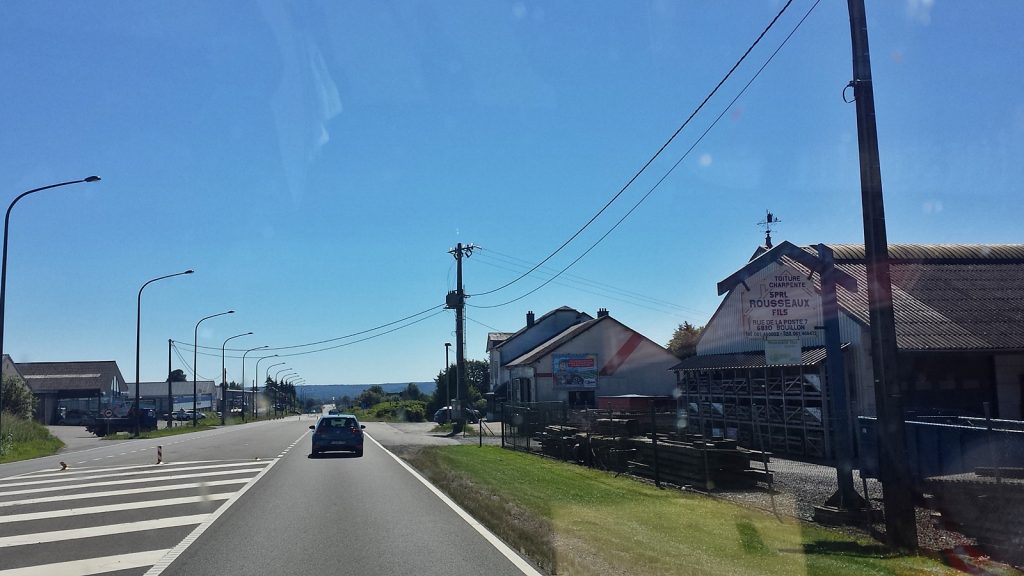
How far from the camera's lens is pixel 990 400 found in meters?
21.5

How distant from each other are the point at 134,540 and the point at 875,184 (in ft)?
33.5

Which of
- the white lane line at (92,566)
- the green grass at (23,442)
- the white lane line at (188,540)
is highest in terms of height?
the white lane line at (92,566)

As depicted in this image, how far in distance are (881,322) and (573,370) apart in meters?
44.2

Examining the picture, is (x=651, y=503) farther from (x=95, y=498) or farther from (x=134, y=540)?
(x=95, y=498)

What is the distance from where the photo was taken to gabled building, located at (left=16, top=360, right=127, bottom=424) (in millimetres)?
95438

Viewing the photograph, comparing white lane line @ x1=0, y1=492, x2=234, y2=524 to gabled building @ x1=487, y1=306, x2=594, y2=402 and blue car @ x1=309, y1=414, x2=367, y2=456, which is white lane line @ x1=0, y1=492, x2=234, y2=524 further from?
gabled building @ x1=487, y1=306, x2=594, y2=402

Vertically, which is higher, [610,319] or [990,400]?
[610,319]

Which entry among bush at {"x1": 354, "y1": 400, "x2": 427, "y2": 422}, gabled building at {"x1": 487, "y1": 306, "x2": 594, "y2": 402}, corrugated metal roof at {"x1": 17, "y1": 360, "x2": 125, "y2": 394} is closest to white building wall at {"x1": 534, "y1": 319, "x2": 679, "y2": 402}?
gabled building at {"x1": 487, "y1": 306, "x2": 594, "y2": 402}

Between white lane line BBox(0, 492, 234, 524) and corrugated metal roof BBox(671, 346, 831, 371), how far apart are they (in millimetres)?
15474

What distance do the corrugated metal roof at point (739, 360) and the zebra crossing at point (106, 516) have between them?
14980 mm

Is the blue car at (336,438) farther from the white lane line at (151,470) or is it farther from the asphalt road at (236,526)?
the asphalt road at (236,526)

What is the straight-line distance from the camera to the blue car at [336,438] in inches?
1076

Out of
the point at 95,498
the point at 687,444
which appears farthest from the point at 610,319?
Answer: the point at 95,498

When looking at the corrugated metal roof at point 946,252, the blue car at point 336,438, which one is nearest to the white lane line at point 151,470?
the blue car at point 336,438
